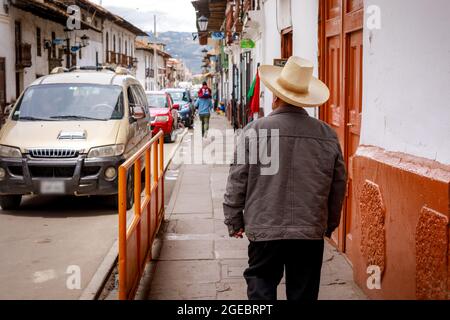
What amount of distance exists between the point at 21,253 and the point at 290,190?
14.0 feet

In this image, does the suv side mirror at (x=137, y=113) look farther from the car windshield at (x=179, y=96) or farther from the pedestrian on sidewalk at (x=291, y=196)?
the car windshield at (x=179, y=96)

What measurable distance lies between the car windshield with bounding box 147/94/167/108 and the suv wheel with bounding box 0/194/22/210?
12705mm

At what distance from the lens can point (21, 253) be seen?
7.18m

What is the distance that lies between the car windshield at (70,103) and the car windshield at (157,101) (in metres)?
11.6

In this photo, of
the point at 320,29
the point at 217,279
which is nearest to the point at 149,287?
the point at 217,279

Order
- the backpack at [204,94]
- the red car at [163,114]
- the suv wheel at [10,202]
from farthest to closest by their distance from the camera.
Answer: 1. the backpack at [204,94]
2. the red car at [163,114]
3. the suv wheel at [10,202]

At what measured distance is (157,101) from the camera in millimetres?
22453

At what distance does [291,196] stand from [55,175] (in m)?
5.77

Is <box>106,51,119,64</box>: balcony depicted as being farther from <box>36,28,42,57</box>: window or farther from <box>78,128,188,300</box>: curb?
<box>78,128,188,300</box>: curb

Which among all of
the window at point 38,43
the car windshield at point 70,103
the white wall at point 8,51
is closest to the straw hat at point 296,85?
the car windshield at point 70,103

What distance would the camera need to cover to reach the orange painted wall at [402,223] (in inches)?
148

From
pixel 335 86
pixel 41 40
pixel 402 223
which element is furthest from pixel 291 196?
pixel 41 40

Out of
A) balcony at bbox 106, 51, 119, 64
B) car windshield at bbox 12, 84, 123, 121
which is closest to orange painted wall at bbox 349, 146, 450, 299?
car windshield at bbox 12, 84, 123, 121
